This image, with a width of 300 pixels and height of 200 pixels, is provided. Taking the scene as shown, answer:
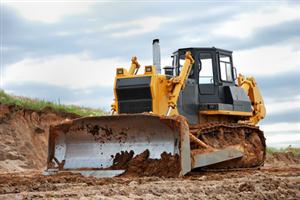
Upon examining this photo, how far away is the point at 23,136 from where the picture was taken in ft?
67.7

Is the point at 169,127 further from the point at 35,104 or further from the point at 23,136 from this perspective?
the point at 35,104

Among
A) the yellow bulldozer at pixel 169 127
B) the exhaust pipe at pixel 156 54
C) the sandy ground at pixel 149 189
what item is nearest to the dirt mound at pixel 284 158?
the yellow bulldozer at pixel 169 127

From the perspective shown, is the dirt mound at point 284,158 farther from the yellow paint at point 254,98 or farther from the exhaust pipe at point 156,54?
the exhaust pipe at point 156,54

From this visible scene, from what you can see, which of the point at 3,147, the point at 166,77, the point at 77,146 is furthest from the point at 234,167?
the point at 3,147

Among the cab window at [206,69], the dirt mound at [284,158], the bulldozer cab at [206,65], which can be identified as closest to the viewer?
the bulldozer cab at [206,65]

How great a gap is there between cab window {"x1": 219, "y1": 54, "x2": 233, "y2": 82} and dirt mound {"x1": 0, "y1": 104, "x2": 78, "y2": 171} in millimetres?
7389

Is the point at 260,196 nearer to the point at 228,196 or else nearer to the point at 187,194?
the point at 228,196

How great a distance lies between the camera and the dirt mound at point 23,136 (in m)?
19.5

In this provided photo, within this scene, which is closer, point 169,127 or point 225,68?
point 169,127

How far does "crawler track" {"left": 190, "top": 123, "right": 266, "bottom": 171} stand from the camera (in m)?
13.0

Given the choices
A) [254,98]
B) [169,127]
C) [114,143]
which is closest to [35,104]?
[254,98]

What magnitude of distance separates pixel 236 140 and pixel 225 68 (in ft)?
6.15

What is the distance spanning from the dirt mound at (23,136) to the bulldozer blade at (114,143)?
6658 millimetres

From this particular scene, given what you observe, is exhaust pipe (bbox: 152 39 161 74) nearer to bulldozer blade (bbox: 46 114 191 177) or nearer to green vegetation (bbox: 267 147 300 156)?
bulldozer blade (bbox: 46 114 191 177)
